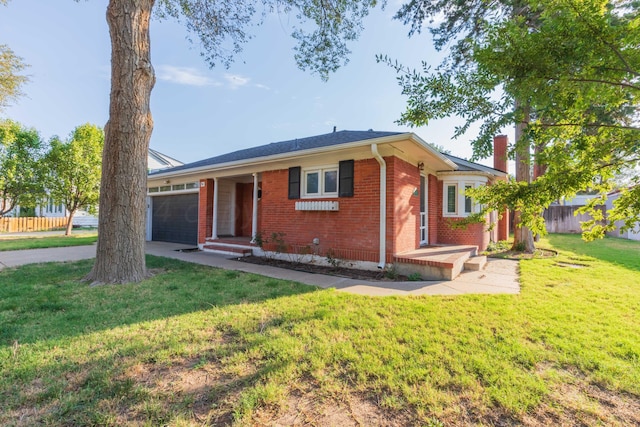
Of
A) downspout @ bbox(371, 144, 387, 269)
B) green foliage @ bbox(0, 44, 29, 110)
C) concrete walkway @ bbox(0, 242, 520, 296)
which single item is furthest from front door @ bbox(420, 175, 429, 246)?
green foliage @ bbox(0, 44, 29, 110)

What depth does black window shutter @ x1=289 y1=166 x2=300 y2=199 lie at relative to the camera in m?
7.65

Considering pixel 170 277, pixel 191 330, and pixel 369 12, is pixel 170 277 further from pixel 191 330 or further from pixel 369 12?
pixel 369 12

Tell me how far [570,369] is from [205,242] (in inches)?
399

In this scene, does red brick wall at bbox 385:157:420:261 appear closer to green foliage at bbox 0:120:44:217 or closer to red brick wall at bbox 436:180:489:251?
red brick wall at bbox 436:180:489:251

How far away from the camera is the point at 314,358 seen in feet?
8.27

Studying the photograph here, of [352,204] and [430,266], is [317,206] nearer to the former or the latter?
[352,204]

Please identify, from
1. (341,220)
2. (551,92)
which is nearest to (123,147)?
(341,220)

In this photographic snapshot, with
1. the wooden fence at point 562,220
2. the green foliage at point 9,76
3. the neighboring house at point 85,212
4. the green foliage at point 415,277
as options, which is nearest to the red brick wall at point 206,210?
the green foliage at point 415,277

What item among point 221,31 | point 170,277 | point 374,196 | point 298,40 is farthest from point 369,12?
point 170,277

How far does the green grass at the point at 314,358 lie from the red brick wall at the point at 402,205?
2197 mm

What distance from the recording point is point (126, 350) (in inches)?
103

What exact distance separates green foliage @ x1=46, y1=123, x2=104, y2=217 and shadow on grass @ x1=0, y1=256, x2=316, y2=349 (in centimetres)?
1323

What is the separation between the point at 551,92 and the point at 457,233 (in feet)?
26.6

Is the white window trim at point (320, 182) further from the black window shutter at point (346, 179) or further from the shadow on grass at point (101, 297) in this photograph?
the shadow on grass at point (101, 297)
